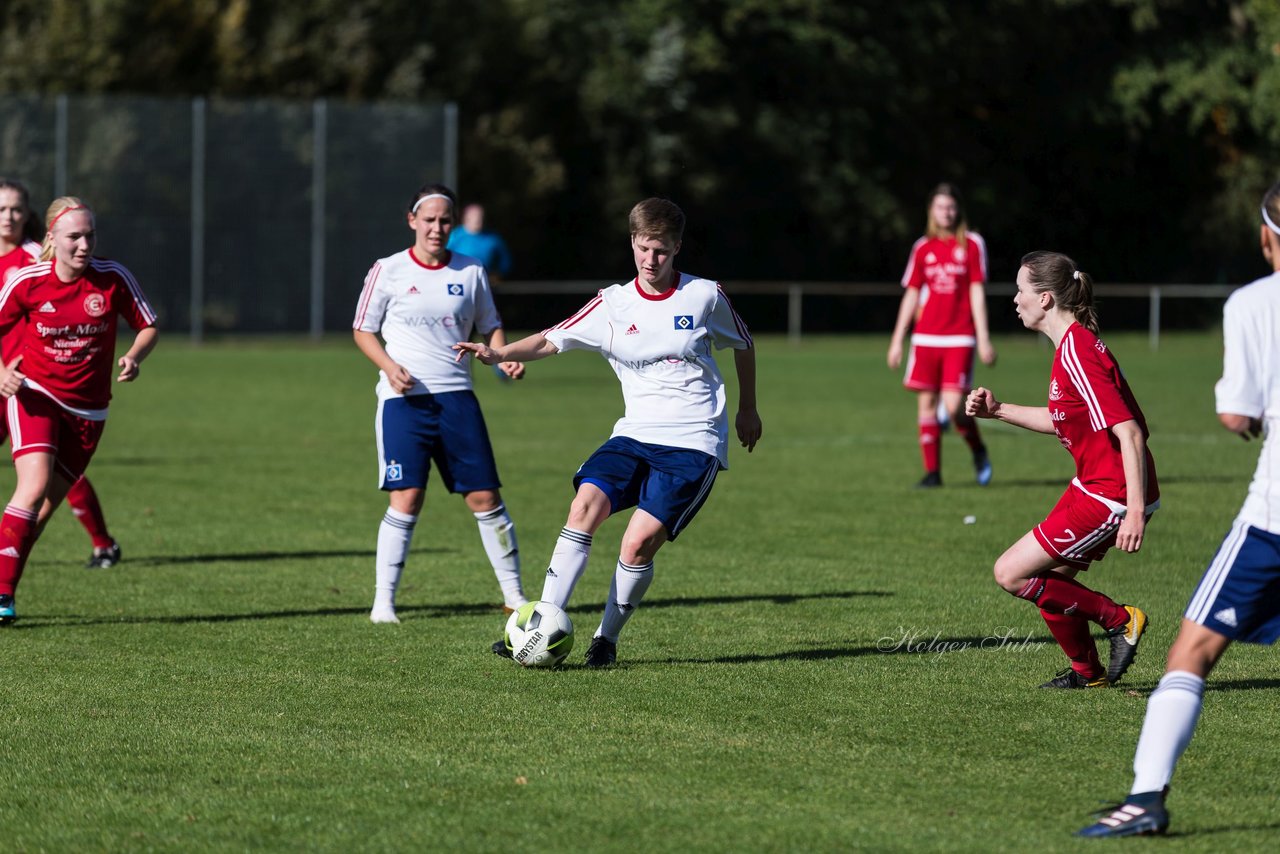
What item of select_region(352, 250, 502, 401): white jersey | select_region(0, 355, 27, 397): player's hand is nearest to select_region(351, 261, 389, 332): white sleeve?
select_region(352, 250, 502, 401): white jersey

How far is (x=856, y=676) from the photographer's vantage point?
7.08m

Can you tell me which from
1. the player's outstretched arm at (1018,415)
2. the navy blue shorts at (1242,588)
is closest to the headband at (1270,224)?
the navy blue shorts at (1242,588)

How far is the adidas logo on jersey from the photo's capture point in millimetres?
4891

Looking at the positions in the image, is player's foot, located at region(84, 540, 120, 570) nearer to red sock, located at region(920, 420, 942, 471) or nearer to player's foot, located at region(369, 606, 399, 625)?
player's foot, located at region(369, 606, 399, 625)

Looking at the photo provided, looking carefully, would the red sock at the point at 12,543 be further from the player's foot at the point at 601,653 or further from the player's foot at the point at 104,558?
the player's foot at the point at 601,653

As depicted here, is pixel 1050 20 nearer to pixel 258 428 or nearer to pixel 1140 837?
pixel 258 428

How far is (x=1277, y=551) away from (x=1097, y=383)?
65.2 inches

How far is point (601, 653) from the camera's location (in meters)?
7.28

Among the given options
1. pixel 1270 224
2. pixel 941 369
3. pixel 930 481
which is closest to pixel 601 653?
pixel 1270 224

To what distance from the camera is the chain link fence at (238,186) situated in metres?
30.3

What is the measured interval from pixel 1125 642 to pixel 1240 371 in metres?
2.49

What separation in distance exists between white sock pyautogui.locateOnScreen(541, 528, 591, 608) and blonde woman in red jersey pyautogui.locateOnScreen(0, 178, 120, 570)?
304 cm

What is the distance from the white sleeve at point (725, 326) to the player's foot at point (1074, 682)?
1.79 meters

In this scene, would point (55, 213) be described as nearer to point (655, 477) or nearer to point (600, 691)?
point (655, 477)
